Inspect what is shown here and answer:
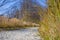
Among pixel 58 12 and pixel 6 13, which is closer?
pixel 58 12

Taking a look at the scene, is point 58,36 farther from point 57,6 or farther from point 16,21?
point 16,21

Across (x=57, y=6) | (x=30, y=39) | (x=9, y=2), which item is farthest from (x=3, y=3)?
(x=57, y=6)

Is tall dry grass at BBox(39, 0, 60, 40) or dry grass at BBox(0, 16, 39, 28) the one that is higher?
tall dry grass at BBox(39, 0, 60, 40)

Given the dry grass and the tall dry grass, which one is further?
the dry grass

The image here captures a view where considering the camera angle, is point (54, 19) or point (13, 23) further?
point (13, 23)

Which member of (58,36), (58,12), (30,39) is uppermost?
(58,12)

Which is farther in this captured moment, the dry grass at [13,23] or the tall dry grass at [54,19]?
the dry grass at [13,23]

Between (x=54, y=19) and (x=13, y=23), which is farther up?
(x=54, y=19)

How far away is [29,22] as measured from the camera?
5.97 meters

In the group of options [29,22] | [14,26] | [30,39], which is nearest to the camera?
[30,39]

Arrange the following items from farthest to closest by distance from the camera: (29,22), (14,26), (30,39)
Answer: (29,22) → (14,26) → (30,39)

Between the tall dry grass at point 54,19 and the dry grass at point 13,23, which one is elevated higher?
the tall dry grass at point 54,19

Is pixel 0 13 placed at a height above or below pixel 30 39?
above

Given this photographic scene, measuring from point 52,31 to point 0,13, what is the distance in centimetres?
384
